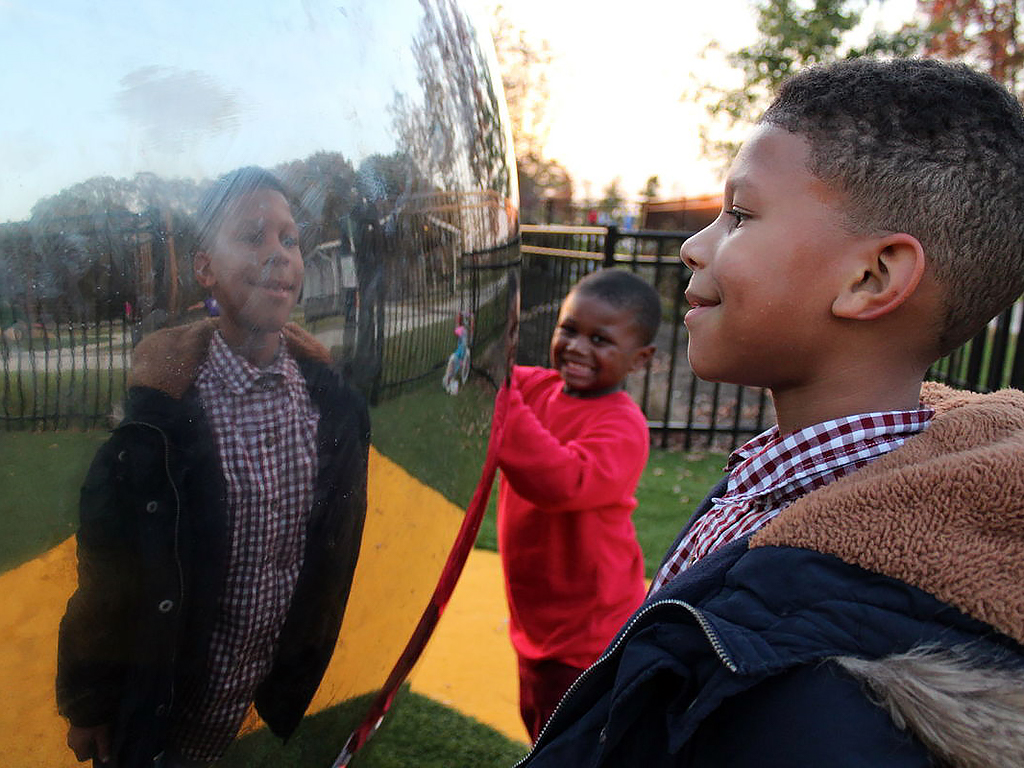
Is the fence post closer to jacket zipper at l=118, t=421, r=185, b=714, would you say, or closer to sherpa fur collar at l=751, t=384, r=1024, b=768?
sherpa fur collar at l=751, t=384, r=1024, b=768

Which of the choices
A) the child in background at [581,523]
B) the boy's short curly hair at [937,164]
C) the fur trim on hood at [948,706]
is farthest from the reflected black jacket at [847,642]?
the child in background at [581,523]

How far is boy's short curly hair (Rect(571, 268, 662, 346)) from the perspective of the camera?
2834mm

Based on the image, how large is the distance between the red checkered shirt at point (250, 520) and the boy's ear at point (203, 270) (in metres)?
0.07

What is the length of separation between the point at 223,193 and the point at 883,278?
87 centimetres

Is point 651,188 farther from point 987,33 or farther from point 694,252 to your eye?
point 694,252

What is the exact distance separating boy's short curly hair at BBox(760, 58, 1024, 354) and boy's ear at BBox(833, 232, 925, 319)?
2 centimetres

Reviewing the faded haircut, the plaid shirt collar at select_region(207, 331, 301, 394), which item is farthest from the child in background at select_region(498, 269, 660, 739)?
the faded haircut

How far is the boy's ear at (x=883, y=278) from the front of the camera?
1239 mm

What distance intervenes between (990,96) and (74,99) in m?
1.19

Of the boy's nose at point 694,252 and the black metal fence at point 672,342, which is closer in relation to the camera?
the boy's nose at point 694,252

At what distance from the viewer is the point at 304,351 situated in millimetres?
1284

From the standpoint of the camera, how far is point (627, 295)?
2.86m

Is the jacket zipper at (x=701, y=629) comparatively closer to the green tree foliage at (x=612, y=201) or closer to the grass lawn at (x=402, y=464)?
the grass lawn at (x=402, y=464)

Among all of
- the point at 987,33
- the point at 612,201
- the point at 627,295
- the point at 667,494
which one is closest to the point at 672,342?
the point at 667,494
